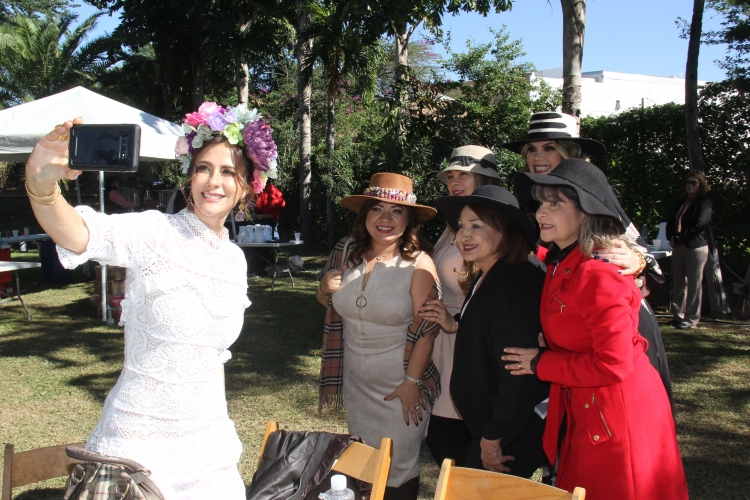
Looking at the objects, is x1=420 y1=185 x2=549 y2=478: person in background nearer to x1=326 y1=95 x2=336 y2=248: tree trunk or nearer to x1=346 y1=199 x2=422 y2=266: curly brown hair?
x1=346 y1=199 x2=422 y2=266: curly brown hair

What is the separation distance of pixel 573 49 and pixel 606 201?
425 cm

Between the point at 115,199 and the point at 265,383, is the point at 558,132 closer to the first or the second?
the point at 265,383

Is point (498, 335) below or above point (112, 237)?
below

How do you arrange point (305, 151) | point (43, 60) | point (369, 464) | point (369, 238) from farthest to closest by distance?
1. point (43, 60)
2. point (305, 151)
3. point (369, 238)
4. point (369, 464)

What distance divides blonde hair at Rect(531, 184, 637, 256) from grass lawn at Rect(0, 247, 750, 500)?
218 centimetres

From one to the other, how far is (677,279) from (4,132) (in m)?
9.23

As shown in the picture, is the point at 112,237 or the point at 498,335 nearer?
the point at 112,237

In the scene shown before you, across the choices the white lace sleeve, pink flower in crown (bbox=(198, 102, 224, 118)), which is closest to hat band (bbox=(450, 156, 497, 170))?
pink flower in crown (bbox=(198, 102, 224, 118))

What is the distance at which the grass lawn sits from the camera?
4.06m

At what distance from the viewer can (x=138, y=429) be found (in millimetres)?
1719

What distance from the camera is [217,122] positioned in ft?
6.66

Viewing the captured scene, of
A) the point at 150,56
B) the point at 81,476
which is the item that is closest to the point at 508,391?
the point at 81,476

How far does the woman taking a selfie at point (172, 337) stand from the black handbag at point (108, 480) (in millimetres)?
53

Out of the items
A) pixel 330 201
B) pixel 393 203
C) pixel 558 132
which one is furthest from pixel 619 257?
pixel 330 201
